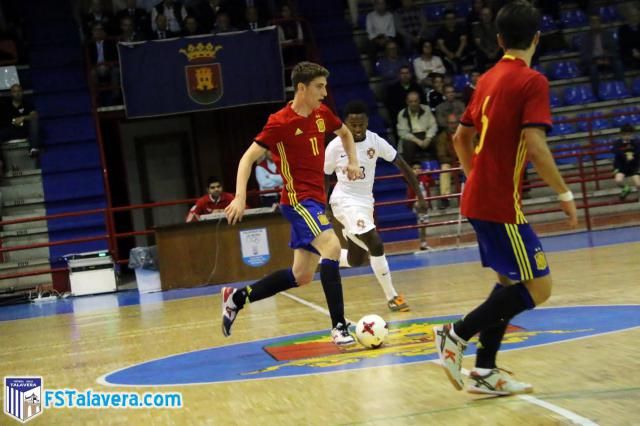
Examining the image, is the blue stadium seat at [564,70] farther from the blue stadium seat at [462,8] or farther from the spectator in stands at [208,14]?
the spectator in stands at [208,14]

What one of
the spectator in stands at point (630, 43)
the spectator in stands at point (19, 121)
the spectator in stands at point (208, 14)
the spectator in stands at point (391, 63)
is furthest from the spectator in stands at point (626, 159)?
the spectator in stands at point (19, 121)

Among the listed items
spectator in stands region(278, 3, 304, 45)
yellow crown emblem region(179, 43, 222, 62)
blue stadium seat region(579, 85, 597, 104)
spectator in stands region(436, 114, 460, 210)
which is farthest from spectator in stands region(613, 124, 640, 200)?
yellow crown emblem region(179, 43, 222, 62)

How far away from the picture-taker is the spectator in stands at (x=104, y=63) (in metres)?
19.0

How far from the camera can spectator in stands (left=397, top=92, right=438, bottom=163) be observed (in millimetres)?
18234

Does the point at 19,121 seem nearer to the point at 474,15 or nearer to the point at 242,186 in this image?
the point at 474,15

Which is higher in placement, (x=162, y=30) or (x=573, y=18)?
(x=162, y=30)

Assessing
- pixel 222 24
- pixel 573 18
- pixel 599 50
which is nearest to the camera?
pixel 222 24

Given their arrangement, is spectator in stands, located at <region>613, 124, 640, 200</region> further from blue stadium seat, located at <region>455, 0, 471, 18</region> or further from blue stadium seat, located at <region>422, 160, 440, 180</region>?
blue stadium seat, located at <region>455, 0, 471, 18</region>

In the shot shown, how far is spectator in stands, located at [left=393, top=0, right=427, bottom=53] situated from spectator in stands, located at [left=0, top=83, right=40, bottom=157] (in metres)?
7.61

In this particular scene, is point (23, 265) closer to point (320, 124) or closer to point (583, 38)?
point (320, 124)

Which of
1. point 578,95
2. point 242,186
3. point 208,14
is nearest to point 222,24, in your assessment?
point 208,14

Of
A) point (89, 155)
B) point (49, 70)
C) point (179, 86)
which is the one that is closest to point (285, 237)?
point (179, 86)

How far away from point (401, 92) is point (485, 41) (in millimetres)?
2422

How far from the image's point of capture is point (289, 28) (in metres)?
20.3
